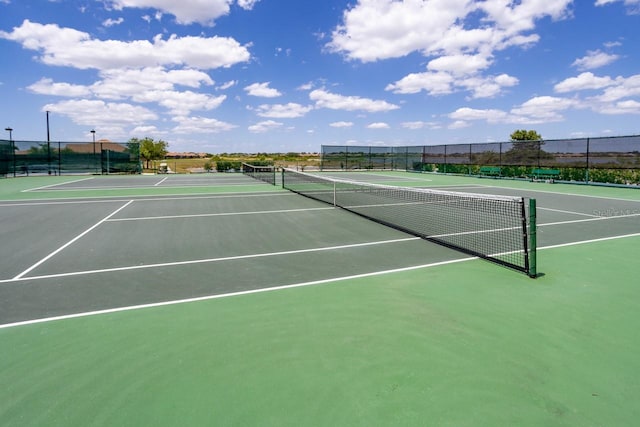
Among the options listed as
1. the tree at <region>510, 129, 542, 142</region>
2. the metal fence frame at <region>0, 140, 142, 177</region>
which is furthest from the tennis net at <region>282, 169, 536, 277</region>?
the tree at <region>510, 129, 542, 142</region>

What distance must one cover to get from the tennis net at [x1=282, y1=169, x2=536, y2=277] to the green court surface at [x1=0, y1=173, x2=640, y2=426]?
0.51 m

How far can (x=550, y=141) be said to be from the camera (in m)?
23.5

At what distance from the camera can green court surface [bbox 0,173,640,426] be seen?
272 centimetres

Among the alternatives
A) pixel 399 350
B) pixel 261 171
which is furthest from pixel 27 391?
pixel 261 171

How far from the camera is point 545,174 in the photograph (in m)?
23.6

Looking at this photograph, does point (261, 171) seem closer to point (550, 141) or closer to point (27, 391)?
point (550, 141)

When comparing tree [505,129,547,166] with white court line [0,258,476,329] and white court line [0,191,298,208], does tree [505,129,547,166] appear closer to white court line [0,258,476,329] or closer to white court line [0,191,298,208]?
white court line [0,191,298,208]

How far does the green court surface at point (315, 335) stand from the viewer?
107 inches

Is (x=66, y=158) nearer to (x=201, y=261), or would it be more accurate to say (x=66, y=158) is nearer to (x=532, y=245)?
(x=201, y=261)

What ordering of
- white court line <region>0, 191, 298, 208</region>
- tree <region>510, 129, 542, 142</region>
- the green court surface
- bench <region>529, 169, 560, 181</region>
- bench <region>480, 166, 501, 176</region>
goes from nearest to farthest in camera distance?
the green court surface
white court line <region>0, 191, 298, 208</region>
bench <region>529, 169, 560, 181</region>
bench <region>480, 166, 501, 176</region>
tree <region>510, 129, 542, 142</region>

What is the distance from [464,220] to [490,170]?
19.4 metres

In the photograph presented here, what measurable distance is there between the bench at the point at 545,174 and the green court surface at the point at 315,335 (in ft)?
57.5

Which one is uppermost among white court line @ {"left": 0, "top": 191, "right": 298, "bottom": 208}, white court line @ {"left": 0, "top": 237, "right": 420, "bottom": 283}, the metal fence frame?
the metal fence frame

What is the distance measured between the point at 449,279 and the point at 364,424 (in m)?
3.34
